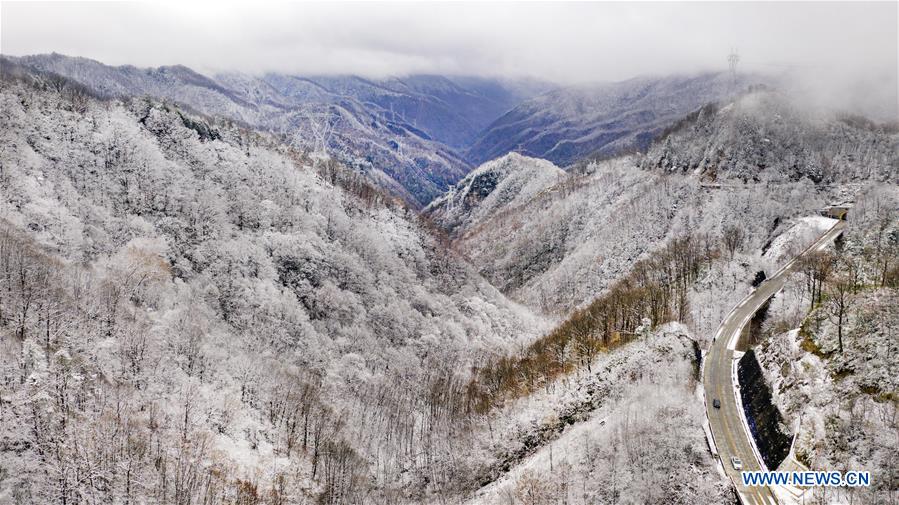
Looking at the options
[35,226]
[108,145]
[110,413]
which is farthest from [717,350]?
[108,145]

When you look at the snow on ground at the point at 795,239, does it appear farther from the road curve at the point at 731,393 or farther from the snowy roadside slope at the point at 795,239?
the road curve at the point at 731,393

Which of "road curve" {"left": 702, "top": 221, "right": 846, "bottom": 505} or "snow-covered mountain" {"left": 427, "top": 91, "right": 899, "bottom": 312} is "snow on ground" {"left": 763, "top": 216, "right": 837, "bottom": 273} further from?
"road curve" {"left": 702, "top": 221, "right": 846, "bottom": 505}

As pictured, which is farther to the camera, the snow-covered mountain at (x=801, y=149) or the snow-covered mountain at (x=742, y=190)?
the snow-covered mountain at (x=801, y=149)

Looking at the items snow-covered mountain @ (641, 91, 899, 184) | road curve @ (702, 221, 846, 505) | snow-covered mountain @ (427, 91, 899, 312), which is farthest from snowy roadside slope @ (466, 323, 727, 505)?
snow-covered mountain @ (641, 91, 899, 184)

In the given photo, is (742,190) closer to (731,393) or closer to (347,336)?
(731,393)

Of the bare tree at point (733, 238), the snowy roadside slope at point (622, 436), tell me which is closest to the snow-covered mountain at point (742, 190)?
the bare tree at point (733, 238)

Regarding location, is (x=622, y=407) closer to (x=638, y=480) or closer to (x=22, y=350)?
(x=638, y=480)
